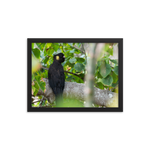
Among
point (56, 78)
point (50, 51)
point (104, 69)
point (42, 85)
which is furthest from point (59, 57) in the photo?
point (104, 69)

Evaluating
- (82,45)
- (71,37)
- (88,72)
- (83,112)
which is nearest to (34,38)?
(71,37)

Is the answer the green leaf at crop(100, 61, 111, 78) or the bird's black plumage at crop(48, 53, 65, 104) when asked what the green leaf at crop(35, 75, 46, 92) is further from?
the green leaf at crop(100, 61, 111, 78)

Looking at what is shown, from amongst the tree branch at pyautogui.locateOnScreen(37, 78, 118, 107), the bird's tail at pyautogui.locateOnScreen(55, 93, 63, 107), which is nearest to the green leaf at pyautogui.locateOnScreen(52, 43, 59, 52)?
the tree branch at pyautogui.locateOnScreen(37, 78, 118, 107)

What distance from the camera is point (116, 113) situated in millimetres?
1509

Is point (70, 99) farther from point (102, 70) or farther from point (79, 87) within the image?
point (102, 70)

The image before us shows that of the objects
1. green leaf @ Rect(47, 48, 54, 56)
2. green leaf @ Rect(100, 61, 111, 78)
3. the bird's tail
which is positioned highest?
green leaf @ Rect(47, 48, 54, 56)

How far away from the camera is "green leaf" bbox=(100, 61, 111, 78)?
5.22 ft

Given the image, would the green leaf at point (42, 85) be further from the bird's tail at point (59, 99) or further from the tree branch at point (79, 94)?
the bird's tail at point (59, 99)

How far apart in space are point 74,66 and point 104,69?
31 cm

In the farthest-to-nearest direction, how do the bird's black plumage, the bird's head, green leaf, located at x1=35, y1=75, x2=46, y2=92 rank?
the bird's head, the bird's black plumage, green leaf, located at x1=35, y1=75, x2=46, y2=92

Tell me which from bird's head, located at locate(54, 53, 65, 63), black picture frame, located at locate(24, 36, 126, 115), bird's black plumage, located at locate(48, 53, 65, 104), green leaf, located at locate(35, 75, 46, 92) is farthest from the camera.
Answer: bird's head, located at locate(54, 53, 65, 63)

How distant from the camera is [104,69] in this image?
5.28 feet

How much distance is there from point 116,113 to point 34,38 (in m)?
1.01

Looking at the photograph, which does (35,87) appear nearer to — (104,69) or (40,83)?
(40,83)
